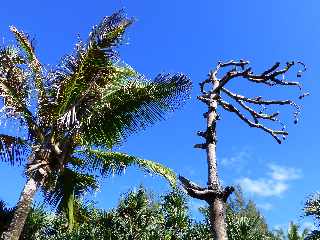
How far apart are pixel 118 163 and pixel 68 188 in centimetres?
187

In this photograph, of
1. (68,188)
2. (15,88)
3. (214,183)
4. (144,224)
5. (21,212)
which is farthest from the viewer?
(144,224)

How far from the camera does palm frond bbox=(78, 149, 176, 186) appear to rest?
1141 centimetres

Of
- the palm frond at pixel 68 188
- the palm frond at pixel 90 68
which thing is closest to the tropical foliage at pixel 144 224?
the palm frond at pixel 68 188

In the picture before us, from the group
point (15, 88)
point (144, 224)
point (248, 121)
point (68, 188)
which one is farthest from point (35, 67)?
point (144, 224)

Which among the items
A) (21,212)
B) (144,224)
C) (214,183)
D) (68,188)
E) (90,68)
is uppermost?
(144,224)

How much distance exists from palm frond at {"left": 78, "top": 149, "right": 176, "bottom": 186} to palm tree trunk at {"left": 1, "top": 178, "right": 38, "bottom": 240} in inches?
79.0

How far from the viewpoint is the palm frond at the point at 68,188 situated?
42.9 ft

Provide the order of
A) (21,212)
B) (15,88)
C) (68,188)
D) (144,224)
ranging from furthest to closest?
(144,224), (68,188), (15,88), (21,212)

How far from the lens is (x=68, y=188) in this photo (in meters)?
13.2

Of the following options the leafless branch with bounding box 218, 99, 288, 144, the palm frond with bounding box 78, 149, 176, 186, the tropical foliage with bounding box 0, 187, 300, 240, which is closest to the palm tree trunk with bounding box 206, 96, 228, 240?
the leafless branch with bounding box 218, 99, 288, 144

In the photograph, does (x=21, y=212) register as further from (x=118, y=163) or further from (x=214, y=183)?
(x=214, y=183)

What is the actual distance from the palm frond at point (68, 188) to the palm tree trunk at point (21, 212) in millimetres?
1884

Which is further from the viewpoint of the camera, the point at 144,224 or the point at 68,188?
the point at 144,224

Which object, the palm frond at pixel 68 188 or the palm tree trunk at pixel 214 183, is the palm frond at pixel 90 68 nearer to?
the palm frond at pixel 68 188
